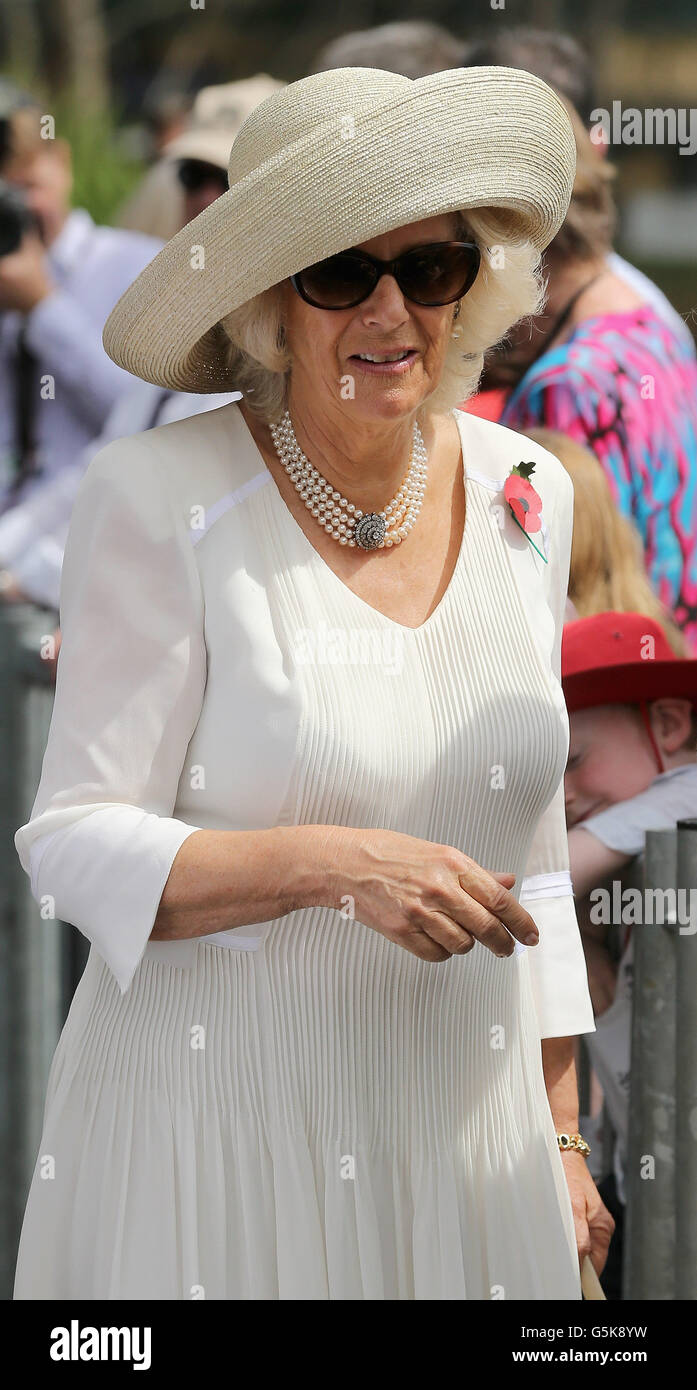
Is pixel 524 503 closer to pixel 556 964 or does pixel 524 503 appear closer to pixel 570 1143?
pixel 556 964

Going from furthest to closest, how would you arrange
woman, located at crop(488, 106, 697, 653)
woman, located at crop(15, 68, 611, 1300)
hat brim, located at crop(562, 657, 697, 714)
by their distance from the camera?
woman, located at crop(488, 106, 697, 653), hat brim, located at crop(562, 657, 697, 714), woman, located at crop(15, 68, 611, 1300)

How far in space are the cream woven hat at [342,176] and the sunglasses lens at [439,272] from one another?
0.19 feet

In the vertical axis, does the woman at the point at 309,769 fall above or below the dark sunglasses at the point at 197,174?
below

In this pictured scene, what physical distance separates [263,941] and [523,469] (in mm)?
677

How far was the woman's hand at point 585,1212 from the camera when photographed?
1.93 metres

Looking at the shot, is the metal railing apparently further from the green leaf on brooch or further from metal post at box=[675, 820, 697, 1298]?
the green leaf on brooch

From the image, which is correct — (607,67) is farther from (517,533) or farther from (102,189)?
(517,533)

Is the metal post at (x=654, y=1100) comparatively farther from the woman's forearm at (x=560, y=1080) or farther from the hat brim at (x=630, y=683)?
the woman's forearm at (x=560, y=1080)

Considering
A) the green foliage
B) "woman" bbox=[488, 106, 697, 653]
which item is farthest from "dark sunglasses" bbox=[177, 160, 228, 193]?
"woman" bbox=[488, 106, 697, 653]

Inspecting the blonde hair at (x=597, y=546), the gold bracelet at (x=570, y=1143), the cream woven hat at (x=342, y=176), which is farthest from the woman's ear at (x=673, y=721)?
the cream woven hat at (x=342, y=176)

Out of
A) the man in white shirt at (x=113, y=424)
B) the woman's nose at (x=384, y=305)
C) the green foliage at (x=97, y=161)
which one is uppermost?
the green foliage at (x=97, y=161)

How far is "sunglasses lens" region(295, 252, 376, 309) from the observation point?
65.8 inches

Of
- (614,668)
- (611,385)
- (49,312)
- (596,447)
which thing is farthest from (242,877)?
(49,312)

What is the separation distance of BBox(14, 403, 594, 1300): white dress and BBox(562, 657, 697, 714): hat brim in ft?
2.94
